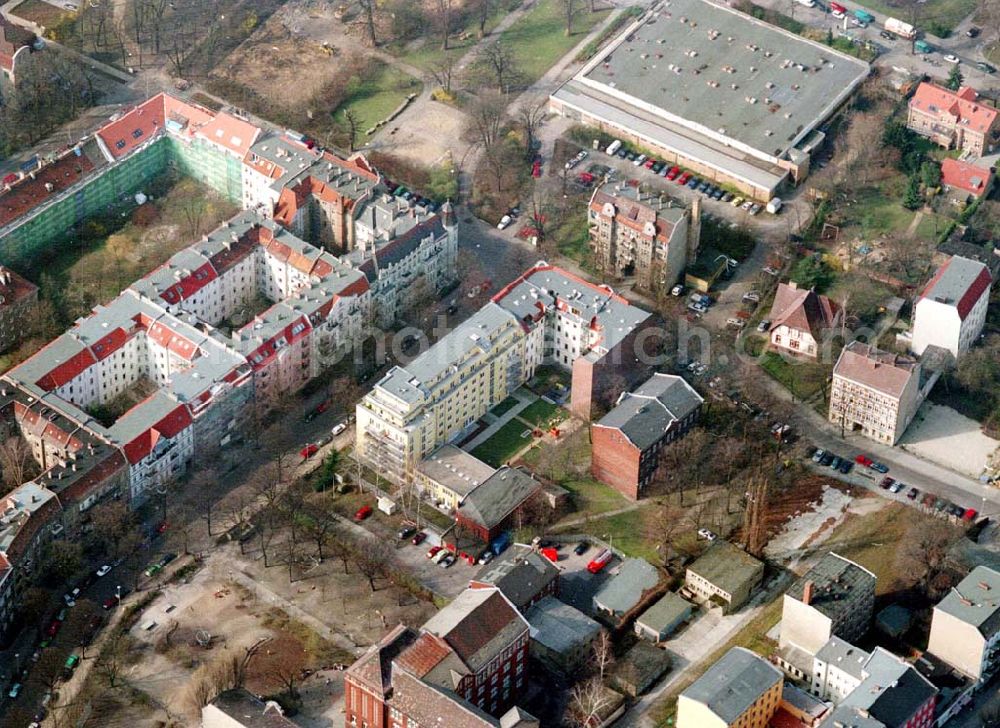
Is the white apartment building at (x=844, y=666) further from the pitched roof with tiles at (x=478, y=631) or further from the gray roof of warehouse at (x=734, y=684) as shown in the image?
the pitched roof with tiles at (x=478, y=631)

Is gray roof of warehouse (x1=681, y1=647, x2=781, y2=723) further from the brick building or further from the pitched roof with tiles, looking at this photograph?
the pitched roof with tiles

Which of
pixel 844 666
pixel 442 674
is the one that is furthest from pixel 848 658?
pixel 442 674

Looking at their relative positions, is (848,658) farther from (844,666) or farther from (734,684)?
(734,684)

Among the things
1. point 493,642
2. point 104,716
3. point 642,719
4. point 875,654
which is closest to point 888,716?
point 875,654

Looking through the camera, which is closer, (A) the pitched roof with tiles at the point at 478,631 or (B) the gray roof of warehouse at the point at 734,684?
(B) the gray roof of warehouse at the point at 734,684

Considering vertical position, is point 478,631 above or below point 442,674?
above

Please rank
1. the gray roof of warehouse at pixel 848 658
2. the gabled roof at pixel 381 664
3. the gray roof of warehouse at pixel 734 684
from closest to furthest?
the gray roof of warehouse at pixel 734 684 < the gabled roof at pixel 381 664 < the gray roof of warehouse at pixel 848 658

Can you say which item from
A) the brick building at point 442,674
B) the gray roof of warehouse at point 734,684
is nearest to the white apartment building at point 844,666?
the gray roof of warehouse at point 734,684
